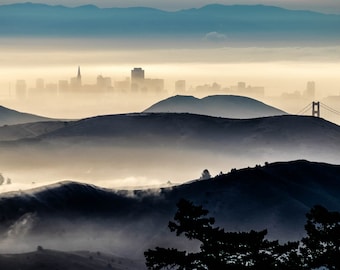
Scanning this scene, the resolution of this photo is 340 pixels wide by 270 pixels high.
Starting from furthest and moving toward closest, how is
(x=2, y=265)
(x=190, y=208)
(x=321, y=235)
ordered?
(x=2, y=265)
(x=321, y=235)
(x=190, y=208)

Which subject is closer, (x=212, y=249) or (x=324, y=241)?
(x=212, y=249)

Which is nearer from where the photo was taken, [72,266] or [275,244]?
[275,244]

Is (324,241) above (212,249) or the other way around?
the other way around

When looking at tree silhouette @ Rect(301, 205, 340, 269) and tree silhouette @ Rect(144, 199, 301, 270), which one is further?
tree silhouette @ Rect(301, 205, 340, 269)

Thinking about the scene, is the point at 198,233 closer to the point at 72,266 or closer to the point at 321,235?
the point at 321,235

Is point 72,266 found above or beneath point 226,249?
beneath

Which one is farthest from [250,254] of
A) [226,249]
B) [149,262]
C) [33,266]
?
[33,266]

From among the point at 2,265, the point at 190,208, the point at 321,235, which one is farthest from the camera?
the point at 2,265

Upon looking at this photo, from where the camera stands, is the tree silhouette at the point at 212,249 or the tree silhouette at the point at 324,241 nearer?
the tree silhouette at the point at 212,249
